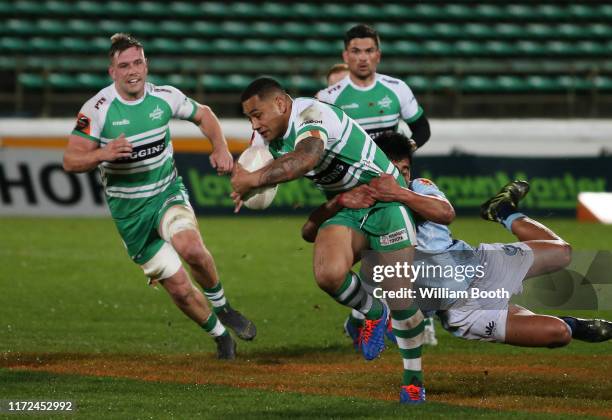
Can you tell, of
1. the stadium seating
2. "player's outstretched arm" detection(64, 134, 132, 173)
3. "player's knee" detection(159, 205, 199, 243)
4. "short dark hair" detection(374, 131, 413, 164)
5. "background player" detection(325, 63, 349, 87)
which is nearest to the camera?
"short dark hair" detection(374, 131, 413, 164)

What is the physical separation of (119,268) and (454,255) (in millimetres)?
7275

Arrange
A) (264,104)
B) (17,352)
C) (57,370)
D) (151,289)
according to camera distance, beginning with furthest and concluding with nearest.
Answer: (151,289), (17,352), (57,370), (264,104)

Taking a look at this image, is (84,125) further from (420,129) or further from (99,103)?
(420,129)

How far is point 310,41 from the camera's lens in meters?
22.8

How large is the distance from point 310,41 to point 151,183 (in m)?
15.0

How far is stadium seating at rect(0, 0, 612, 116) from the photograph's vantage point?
842 inches

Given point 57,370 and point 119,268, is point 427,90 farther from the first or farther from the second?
point 57,370

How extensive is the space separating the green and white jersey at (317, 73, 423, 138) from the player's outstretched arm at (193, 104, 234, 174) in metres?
1.09

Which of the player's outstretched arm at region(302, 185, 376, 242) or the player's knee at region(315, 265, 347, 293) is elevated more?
the player's outstretched arm at region(302, 185, 376, 242)

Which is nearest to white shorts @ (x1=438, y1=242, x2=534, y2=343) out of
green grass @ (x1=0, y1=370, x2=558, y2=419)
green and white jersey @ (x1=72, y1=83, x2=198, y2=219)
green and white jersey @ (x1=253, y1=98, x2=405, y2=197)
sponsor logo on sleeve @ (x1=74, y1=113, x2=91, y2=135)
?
green grass @ (x1=0, y1=370, x2=558, y2=419)

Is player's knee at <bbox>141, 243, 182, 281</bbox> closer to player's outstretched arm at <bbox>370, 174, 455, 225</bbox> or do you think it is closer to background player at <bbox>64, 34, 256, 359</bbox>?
background player at <bbox>64, 34, 256, 359</bbox>

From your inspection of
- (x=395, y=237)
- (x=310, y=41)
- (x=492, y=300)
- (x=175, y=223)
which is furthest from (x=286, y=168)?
(x=310, y=41)

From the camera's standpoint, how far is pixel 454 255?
688cm

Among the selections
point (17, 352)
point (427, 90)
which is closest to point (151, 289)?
point (17, 352)
